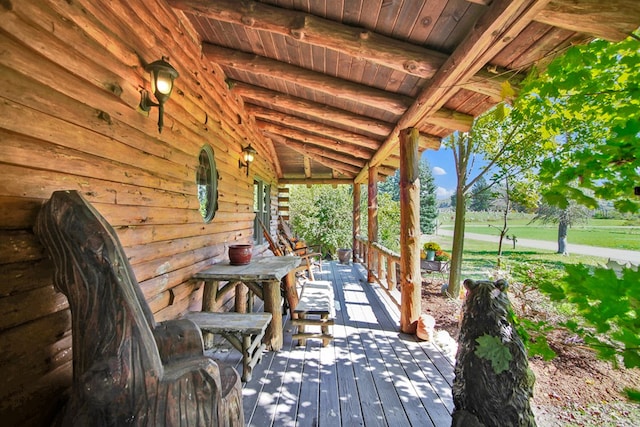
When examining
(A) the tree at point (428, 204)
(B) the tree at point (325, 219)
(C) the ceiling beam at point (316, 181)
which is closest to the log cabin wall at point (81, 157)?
(C) the ceiling beam at point (316, 181)

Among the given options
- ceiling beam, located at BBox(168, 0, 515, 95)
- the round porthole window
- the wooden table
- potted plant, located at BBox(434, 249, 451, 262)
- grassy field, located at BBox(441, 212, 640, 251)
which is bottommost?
potted plant, located at BBox(434, 249, 451, 262)

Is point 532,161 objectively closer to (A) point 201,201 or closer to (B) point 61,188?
(A) point 201,201

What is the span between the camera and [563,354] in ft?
11.0

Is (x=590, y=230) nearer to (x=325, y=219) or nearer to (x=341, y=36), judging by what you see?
(x=341, y=36)

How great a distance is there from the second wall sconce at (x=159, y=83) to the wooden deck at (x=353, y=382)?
2221 millimetres

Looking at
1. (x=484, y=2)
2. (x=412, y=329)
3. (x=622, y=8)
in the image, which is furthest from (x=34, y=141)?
(x=412, y=329)

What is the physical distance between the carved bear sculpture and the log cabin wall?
6.29 ft

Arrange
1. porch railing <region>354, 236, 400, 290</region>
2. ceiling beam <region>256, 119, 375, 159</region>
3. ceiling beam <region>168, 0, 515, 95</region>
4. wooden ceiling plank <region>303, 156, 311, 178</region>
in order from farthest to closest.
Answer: wooden ceiling plank <region>303, 156, 311, 178</region> < ceiling beam <region>256, 119, 375, 159</region> < porch railing <region>354, 236, 400, 290</region> < ceiling beam <region>168, 0, 515, 95</region>

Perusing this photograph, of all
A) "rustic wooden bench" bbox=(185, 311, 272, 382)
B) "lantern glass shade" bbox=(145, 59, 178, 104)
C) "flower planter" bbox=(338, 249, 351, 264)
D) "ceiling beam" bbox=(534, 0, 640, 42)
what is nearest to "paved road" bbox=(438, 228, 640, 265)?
"flower planter" bbox=(338, 249, 351, 264)

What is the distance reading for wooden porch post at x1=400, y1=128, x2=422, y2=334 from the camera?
10.8 ft

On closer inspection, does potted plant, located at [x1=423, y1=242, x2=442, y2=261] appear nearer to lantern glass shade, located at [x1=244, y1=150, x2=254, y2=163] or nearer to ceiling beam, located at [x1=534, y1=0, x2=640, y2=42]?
lantern glass shade, located at [x1=244, y1=150, x2=254, y2=163]

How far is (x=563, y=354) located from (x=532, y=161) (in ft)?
10.2

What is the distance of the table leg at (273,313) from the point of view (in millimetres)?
2854

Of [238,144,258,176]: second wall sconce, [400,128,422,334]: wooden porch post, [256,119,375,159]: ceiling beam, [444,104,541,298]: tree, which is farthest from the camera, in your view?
[256,119,375,159]: ceiling beam
